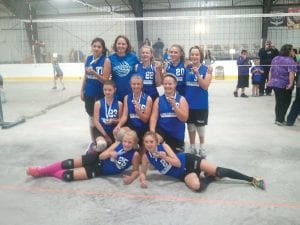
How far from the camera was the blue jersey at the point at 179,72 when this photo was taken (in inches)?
165

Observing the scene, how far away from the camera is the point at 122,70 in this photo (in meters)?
4.15

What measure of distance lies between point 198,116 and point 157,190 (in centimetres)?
118

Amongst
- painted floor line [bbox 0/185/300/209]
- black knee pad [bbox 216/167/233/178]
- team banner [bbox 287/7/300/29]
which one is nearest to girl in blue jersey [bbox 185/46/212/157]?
black knee pad [bbox 216/167/233/178]

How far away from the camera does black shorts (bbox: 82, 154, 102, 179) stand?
3838mm

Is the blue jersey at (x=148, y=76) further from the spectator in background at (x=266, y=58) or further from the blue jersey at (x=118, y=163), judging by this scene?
the spectator in background at (x=266, y=58)

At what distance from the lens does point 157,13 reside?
60.3 ft

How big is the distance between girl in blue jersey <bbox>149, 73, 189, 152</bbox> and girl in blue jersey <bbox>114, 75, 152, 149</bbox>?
0.10 m

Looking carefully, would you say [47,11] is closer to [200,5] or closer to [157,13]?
[157,13]

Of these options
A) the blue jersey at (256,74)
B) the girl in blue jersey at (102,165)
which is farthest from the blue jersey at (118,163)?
the blue jersey at (256,74)

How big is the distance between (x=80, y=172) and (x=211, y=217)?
5.12 ft

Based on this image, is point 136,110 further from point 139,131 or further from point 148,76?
point 148,76

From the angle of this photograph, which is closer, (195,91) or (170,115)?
(170,115)

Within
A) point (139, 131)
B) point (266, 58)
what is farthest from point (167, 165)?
point (266, 58)

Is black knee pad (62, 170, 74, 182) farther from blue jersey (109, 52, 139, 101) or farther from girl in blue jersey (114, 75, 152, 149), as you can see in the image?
blue jersey (109, 52, 139, 101)
